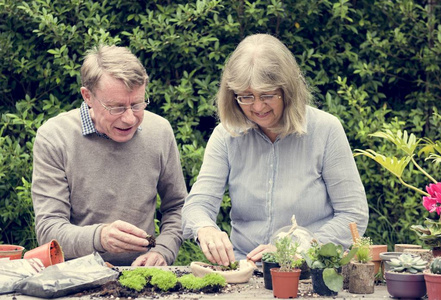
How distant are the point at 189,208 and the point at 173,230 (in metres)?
0.40

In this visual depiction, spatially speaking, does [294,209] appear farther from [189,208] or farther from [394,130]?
[394,130]

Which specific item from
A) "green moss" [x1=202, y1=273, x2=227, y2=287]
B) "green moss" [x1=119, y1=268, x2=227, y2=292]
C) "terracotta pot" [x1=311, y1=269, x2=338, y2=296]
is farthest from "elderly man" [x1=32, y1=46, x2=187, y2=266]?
"terracotta pot" [x1=311, y1=269, x2=338, y2=296]

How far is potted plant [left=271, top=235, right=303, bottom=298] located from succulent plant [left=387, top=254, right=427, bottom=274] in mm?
333

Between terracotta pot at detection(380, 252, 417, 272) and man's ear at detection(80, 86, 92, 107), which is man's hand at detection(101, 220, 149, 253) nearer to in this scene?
man's ear at detection(80, 86, 92, 107)

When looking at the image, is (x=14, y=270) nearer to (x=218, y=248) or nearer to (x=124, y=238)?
(x=124, y=238)

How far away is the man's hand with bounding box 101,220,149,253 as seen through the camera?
304 centimetres

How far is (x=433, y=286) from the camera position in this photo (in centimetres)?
240

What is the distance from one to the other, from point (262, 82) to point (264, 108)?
13 centimetres

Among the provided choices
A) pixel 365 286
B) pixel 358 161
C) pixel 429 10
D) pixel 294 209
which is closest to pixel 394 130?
pixel 358 161

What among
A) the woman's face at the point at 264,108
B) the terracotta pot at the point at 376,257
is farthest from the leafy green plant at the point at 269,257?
the woman's face at the point at 264,108

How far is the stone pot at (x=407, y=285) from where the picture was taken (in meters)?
2.48

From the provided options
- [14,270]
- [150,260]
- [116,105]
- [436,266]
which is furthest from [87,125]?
[436,266]

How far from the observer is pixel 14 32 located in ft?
16.3

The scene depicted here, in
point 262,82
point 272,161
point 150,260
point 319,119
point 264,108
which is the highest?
point 262,82
